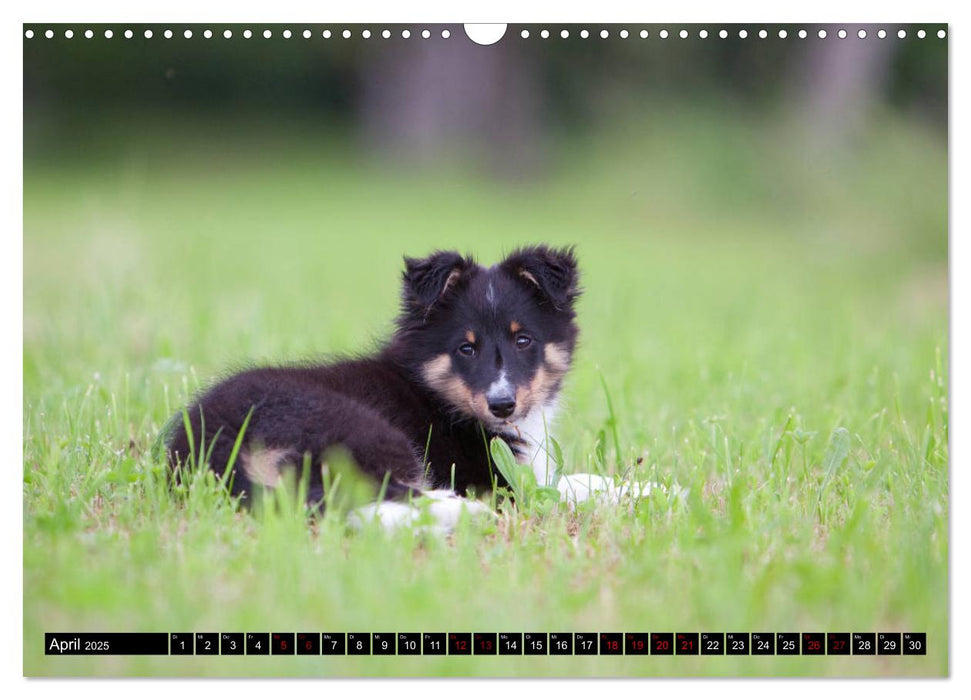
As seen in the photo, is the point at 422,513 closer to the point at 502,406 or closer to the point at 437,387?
the point at 502,406

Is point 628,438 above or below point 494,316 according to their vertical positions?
below

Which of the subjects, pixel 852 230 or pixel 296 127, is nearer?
Answer: pixel 296 127

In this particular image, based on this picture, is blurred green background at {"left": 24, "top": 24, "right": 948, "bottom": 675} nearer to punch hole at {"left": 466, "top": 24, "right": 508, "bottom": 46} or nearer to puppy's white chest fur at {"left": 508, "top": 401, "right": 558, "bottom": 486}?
punch hole at {"left": 466, "top": 24, "right": 508, "bottom": 46}

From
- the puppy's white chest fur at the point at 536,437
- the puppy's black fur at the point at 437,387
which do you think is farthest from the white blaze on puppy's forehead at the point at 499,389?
the puppy's white chest fur at the point at 536,437

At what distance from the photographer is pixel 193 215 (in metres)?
8.30

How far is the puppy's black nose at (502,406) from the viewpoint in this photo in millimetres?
4445

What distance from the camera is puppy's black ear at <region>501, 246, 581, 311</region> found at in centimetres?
474

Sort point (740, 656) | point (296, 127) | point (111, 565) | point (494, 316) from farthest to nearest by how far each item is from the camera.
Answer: point (296, 127), point (494, 316), point (111, 565), point (740, 656)

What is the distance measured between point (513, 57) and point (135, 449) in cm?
234

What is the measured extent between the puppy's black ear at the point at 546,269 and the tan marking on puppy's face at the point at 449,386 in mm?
500

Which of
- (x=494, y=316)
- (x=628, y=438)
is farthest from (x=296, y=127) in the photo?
(x=628, y=438)

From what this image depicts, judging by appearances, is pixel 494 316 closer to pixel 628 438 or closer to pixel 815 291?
pixel 628 438

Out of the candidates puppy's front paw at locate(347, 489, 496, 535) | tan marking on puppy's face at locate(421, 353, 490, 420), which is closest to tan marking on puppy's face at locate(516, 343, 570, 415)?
tan marking on puppy's face at locate(421, 353, 490, 420)

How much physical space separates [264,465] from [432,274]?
114cm
